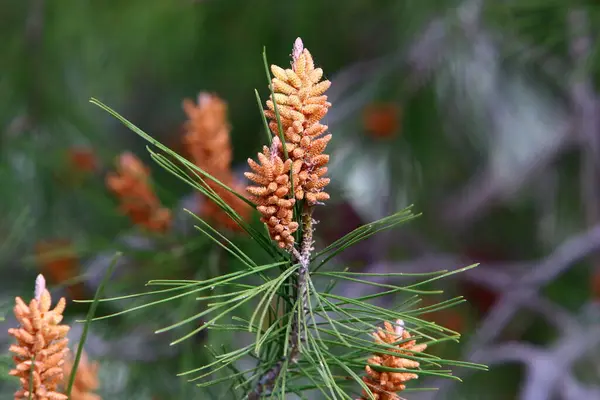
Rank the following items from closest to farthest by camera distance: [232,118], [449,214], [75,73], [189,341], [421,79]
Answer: [189,341]
[75,73]
[421,79]
[232,118]
[449,214]

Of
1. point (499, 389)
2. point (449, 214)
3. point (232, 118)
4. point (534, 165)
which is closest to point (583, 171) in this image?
point (534, 165)

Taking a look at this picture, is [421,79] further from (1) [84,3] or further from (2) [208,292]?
(2) [208,292]

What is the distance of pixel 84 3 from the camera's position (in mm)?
1449

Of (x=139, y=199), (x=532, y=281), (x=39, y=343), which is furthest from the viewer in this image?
(x=532, y=281)

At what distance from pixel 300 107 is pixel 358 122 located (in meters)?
1.10

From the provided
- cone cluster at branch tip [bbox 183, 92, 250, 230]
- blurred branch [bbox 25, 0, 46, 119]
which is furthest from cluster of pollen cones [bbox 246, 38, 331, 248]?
blurred branch [bbox 25, 0, 46, 119]

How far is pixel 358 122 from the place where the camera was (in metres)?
1.54

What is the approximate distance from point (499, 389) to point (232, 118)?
1.01 m

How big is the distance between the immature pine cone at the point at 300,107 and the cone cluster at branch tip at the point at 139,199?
408 millimetres

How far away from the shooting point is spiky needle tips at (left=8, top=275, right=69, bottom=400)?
445mm

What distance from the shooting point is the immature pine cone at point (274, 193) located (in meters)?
0.45

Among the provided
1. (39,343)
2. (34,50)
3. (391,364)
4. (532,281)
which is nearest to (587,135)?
(532,281)

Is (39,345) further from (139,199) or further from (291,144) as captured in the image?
(139,199)

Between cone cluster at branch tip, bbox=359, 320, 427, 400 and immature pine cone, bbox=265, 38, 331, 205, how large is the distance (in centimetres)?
11
